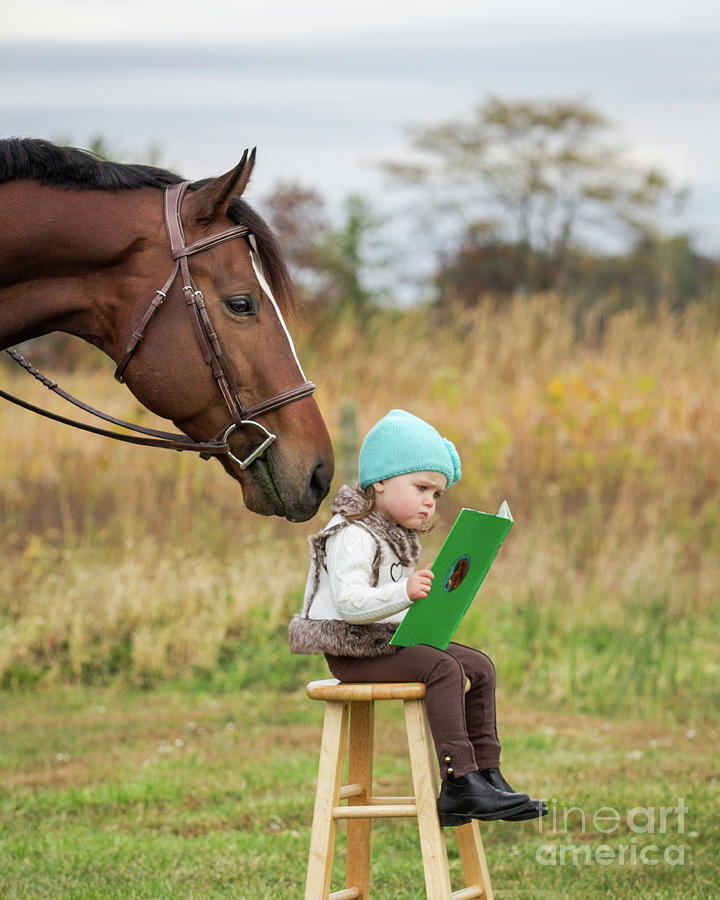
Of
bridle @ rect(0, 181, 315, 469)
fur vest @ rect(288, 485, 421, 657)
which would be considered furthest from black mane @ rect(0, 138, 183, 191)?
fur vest @ rect(288, 485, 421, 657)

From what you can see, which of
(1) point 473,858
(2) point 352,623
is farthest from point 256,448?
(1) point 473,858

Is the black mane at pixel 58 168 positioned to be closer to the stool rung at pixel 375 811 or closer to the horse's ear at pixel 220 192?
the horse's ear at pixel 220 192

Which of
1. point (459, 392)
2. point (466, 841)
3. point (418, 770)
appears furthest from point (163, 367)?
point (459, 392)

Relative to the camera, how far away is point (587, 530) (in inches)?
331

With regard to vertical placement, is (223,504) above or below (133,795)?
above

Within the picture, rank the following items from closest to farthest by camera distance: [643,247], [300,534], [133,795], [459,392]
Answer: [133,795] < [300,534] < [459,392] < [643,247]

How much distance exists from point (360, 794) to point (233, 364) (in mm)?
1321

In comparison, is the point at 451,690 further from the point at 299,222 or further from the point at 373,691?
the point at 299,222

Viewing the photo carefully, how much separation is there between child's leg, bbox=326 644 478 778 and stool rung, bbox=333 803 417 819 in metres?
0.19

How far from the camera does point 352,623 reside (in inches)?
114

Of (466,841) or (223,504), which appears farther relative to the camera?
(223,504)

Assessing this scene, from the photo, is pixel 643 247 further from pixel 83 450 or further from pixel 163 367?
pixel 163 367

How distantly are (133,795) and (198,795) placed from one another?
280mm

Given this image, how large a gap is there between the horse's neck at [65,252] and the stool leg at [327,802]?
1.22 m
